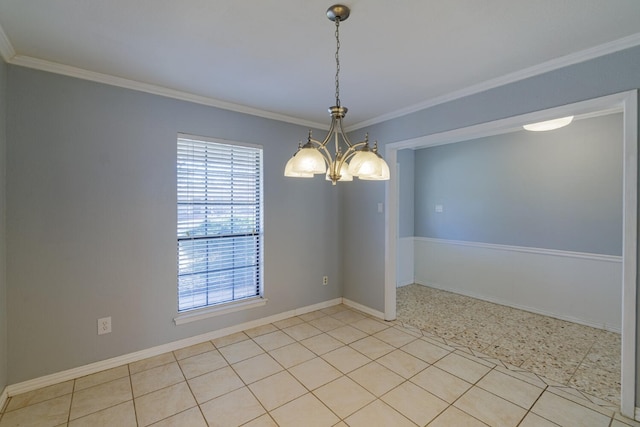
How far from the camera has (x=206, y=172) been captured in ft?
10.0

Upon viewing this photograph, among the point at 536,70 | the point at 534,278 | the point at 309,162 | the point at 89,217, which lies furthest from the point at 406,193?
the point at 89,217

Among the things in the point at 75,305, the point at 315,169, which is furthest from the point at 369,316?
the point at 75,305

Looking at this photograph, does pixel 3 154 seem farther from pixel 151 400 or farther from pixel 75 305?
pixel 151 400

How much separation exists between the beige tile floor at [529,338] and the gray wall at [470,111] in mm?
489

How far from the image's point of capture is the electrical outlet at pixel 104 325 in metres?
2.47

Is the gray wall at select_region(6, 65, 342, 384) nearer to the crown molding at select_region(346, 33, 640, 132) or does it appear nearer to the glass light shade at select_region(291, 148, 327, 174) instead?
the glass light shade at select_region(291, 148, 327, 174)

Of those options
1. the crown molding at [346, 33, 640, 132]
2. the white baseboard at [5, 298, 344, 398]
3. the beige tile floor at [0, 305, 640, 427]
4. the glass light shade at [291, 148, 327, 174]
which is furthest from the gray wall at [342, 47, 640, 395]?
the glass light shade at [291, 148, 327, 174]

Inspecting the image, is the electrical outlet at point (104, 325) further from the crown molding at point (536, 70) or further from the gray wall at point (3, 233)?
the crown molding at point (536, 70)

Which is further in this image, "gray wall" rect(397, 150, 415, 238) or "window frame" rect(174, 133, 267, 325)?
"gray wall" rect(397, 150, 415, 238)

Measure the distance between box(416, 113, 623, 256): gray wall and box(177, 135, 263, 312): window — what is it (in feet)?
10.3

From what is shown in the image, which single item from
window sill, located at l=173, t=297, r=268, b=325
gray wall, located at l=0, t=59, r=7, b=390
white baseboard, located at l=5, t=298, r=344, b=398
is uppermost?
gray wall, located at l=0, t=59, r=7, b=390

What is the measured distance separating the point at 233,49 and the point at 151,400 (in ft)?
8.59

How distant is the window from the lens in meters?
2.94

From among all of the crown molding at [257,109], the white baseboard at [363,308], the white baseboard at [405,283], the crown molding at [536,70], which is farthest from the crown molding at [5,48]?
the white baseboard at [405,283]
